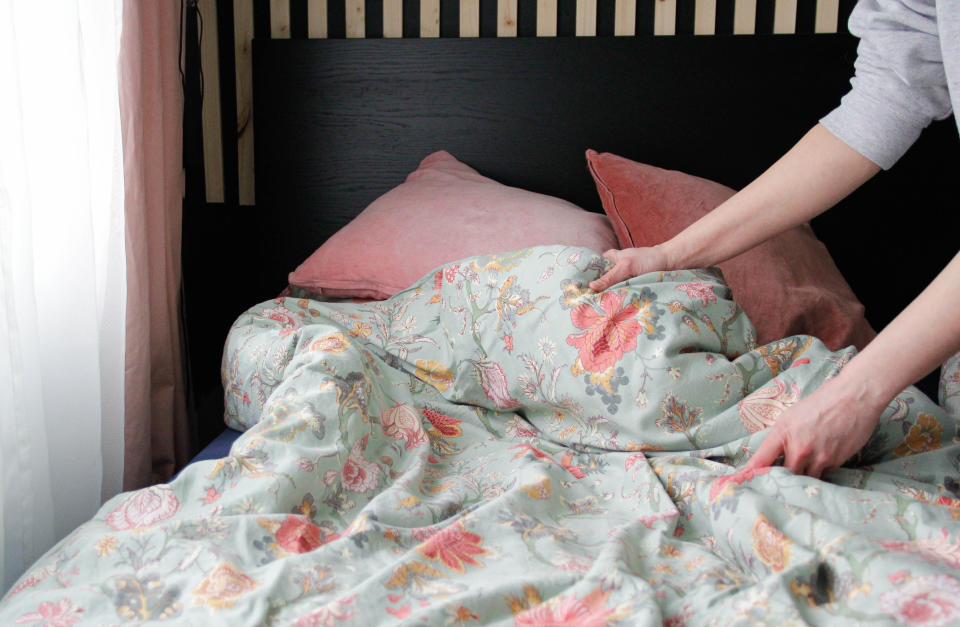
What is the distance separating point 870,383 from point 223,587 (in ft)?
2.24

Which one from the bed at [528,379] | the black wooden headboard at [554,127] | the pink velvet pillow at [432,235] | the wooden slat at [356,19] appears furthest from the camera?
the wooden slat at [356,19]

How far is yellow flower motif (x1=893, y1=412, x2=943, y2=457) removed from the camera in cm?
103

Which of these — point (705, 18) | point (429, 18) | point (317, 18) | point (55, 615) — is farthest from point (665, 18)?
point (55, 615)

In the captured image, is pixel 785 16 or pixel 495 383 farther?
pixel 785 16

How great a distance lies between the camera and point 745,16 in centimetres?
211

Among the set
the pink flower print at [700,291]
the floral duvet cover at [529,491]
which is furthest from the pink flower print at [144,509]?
the pink flower print at [700,291]

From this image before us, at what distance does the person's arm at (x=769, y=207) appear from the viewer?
46.7 inches

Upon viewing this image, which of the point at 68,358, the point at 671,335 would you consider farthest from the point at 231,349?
the point at 671,335

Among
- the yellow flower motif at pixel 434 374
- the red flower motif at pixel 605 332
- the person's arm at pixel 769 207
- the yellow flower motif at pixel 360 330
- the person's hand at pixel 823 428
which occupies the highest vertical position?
the person's arm at pixel 769 207

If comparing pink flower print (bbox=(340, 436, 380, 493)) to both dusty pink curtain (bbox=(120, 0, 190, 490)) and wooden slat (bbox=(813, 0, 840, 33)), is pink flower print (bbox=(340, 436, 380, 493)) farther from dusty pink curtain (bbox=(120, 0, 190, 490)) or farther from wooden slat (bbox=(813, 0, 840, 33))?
wooden slat (bbox=(813, 0, 840, 33))

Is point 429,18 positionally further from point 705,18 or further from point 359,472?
point 359,472

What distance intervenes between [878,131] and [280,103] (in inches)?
59.7

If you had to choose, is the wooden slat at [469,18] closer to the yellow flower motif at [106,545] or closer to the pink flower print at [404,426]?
the pink flower print at [404,426]

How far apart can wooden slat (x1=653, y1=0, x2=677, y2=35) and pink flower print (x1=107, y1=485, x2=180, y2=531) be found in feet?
5.61
